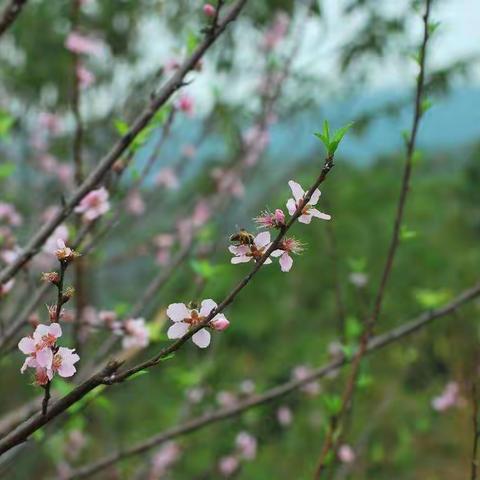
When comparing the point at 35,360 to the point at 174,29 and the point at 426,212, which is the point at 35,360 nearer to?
the point at 174,29

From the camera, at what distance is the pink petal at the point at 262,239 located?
1.12 meters

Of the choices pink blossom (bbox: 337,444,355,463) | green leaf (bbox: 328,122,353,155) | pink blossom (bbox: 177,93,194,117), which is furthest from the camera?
pink blossom (bbox: 337,444,355,463)

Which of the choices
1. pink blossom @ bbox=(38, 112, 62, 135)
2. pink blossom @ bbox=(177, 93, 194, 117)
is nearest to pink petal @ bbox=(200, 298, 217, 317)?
pink blossom @ bbox=(177, 93, 194, 117)

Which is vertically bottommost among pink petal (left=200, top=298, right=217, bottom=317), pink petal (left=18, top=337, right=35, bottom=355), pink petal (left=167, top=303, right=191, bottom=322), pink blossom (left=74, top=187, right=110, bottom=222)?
pink blossom (left=74, top=187, right=110, bottom=222)

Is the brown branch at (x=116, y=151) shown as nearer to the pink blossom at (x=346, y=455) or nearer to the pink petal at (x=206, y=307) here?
the pink petal at (x=206, y=307)

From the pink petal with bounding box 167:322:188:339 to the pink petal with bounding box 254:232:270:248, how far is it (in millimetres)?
191

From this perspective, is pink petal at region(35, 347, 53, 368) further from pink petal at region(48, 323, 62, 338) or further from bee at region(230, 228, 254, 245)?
bee at region(230, 228, 254, 245)

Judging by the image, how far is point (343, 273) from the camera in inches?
525

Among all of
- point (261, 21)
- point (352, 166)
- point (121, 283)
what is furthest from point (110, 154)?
point (352, 166)

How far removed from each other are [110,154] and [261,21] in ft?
14.4

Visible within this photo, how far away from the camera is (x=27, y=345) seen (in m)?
1.13

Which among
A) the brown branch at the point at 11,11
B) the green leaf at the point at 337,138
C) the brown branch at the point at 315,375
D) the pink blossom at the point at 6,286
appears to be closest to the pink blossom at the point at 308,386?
the brown branch at the point at 315,375

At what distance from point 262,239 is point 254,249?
2 centimetres

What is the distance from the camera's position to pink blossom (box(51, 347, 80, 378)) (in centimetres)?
115
